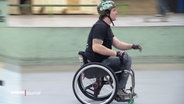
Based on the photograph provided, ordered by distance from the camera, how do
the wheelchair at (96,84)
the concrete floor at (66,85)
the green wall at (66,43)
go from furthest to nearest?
the green wall at (66,43), the concrete floor at (66,85), the wheelchair at (96,84)

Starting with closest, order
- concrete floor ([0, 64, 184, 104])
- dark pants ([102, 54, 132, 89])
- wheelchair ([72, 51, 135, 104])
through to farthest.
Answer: wheelchair ([72, 51, 135, 104]) → dark pants ([102, 54, 132, 89]) → concrete floor ([0, 64, 184, 104])

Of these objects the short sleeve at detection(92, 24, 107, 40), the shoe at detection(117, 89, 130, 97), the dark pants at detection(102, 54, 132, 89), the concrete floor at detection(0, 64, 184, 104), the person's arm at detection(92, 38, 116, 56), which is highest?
the short sleeve at detection(92, 24, 107, 40)

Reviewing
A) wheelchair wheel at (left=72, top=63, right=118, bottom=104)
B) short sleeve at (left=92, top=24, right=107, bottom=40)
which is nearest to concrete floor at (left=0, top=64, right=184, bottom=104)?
wheelchair wheel at (left=72, top=63, right=118, bottom=104)

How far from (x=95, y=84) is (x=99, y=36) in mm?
688

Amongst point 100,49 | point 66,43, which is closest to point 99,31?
point 100,49

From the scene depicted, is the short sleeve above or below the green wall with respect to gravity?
above

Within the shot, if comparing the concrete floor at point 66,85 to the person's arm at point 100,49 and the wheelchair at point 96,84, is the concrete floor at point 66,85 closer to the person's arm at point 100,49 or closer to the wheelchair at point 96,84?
the wheelchair at point 96,84

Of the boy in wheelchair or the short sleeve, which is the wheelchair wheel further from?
the short sleeve

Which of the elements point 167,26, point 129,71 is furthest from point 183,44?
point 129,71

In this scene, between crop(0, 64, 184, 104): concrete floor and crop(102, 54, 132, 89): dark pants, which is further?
crop(0, 64, 184, 104): concrete floor

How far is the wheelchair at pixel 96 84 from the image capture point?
23.4 feet

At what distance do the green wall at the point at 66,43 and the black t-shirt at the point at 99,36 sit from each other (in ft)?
10.4

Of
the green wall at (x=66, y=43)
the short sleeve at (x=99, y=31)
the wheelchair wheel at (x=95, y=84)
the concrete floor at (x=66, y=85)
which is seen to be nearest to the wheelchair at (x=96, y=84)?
the wheelchair wheel at (x=95, y=84)

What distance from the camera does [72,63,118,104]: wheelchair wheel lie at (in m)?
7.12
